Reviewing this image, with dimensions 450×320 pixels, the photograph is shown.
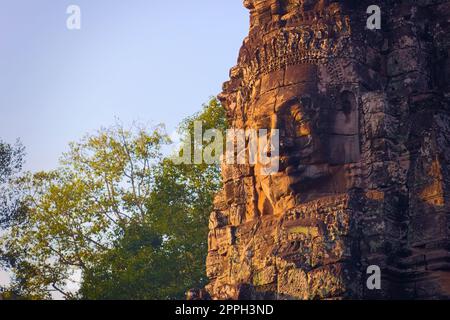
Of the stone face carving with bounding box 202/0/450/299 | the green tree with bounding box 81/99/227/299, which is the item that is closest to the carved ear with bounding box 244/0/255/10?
the stone face carving with bounding box 202/0/450/299

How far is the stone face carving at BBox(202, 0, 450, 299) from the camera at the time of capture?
12891 millimetres

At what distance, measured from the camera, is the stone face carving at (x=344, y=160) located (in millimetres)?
12891

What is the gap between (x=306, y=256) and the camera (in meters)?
13.0

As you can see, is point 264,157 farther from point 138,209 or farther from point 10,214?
point 10,214

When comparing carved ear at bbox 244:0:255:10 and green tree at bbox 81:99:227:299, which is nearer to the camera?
carved ear at bbox 244:0:255:10

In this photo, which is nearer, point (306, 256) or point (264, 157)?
point (306, 256)

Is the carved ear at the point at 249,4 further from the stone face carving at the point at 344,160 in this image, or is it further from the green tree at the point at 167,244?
the green tree at the point at 167,244

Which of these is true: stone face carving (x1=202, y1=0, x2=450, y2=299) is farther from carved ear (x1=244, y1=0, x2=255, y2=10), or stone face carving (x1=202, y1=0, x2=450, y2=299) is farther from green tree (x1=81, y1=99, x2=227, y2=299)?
green tree (x1=81, y1=99, x2=227, y2=299)

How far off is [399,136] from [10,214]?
14.1 m

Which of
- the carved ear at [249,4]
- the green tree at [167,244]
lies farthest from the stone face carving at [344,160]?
the green tree at [167,244]

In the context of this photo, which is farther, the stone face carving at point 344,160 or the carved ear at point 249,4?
the carved ear at point 249,4

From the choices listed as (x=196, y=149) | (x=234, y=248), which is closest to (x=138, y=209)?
(x=196, y=149)

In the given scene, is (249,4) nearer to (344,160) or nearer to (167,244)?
(344,160)
